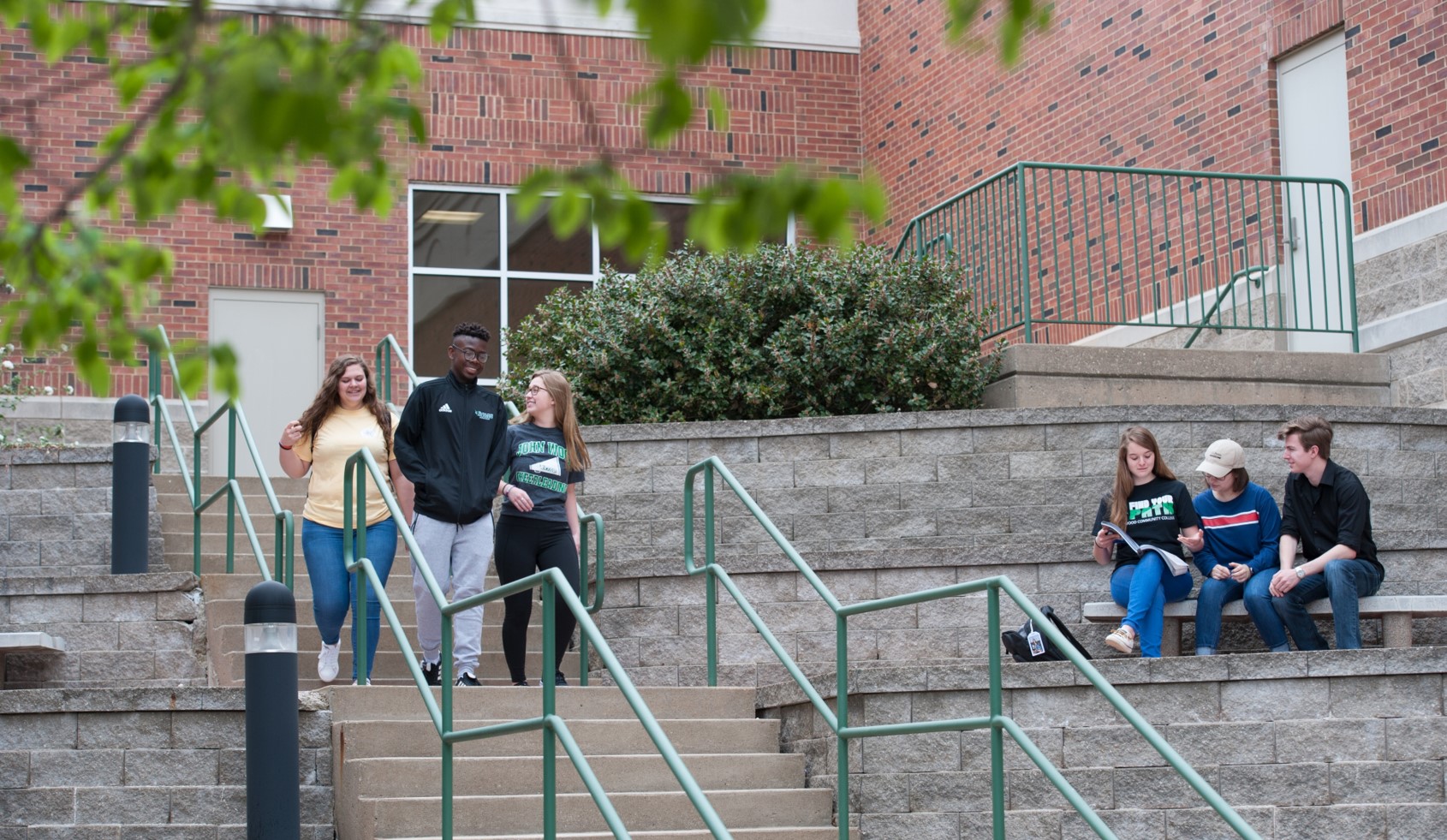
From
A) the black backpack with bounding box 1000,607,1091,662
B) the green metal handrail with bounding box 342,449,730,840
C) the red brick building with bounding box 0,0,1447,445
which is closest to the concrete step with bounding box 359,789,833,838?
the green metal handrail with bounding box 342,449,730,840

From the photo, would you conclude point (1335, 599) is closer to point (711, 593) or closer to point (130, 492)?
point (711, 593)

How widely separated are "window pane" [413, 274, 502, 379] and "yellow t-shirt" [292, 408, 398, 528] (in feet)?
24.0

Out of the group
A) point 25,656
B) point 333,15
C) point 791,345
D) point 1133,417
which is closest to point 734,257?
point 791,345

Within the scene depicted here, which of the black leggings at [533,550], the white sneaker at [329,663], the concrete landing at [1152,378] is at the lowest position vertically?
the white sneaker at [329,663]

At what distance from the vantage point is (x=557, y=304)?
1152cm

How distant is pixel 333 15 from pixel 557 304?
822 cm

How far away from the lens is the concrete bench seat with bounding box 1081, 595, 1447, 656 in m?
7.30

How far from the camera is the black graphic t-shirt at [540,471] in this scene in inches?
303

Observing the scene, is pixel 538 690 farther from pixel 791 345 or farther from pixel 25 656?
pixel 791 345

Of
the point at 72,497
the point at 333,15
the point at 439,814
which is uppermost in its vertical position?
the point at 333,15

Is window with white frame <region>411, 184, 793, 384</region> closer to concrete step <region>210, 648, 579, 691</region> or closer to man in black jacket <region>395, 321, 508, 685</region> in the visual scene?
concrete step <region>210, 648, 579, 691</region>

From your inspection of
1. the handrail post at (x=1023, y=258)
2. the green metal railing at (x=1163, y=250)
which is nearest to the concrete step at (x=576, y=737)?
the handrail post at (x=1023, y=258)

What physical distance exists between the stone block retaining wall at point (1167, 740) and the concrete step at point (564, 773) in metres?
0.30

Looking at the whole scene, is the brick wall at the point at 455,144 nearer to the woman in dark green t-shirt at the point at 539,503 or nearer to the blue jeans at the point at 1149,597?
the woman in dark green t-shirt at the point at 539,503
